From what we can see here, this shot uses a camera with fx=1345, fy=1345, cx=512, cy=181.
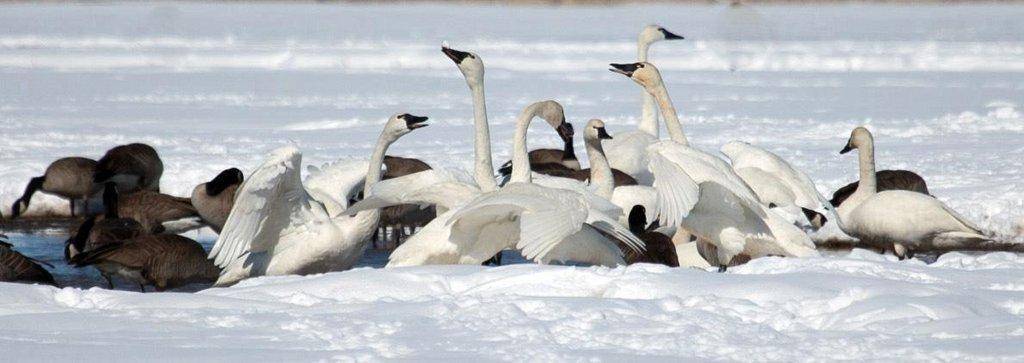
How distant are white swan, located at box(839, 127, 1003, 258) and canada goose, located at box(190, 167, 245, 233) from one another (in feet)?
12.2

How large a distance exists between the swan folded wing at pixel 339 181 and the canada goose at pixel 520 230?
110cm

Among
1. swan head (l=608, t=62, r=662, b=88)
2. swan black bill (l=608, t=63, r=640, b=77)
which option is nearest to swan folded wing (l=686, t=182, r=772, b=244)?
swan head (l=608, t=62, r=662, b=88)

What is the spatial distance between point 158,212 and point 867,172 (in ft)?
14.6

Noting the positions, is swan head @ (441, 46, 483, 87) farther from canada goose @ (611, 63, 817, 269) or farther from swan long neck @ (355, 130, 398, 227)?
canada goose @ (611, 63, 817, 269)

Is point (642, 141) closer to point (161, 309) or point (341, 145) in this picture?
point (341, 145)

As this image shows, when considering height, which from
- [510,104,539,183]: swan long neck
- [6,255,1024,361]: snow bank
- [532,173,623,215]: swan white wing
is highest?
[510,104,539,183]: swan long neck

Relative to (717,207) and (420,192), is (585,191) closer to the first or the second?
(717,207)

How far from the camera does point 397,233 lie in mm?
9117

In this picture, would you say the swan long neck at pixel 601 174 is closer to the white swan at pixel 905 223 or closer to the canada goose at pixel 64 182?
the white swan at pixel 905 223

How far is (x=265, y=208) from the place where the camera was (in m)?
6.55

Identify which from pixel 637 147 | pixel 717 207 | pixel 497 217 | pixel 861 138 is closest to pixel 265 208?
pixel 497 217

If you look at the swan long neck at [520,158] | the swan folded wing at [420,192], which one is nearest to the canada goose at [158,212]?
the swan folded wing at [420,192]

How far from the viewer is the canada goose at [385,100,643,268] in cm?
579

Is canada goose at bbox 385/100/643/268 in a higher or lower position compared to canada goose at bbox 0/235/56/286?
higher
